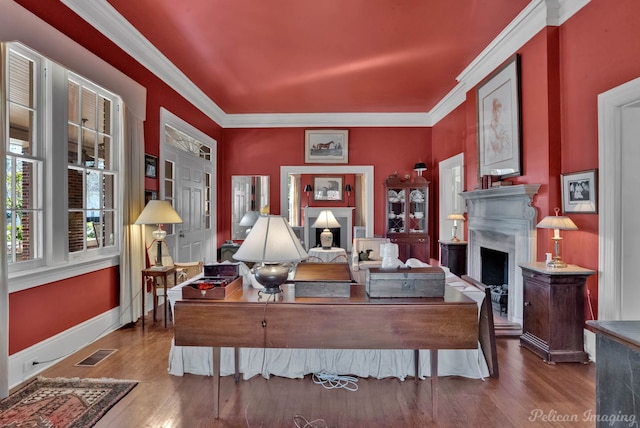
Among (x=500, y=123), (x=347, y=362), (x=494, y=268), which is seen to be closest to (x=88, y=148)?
(x=347, y=362)

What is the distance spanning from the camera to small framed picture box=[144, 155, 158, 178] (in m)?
3.88

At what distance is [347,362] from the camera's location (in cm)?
246

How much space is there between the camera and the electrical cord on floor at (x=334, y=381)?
2.33 m

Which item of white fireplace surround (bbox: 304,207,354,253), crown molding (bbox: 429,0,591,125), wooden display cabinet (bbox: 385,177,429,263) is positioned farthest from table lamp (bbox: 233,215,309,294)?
white fireplace surround (bbox: 304,207,354,253)

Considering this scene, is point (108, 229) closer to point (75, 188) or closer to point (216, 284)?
→ point (75, 188)

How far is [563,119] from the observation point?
2982 mm

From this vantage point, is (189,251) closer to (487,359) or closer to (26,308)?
(26,308)

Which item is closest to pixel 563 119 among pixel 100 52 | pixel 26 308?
pixel 100 52

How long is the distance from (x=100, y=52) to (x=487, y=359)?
13.6 feet

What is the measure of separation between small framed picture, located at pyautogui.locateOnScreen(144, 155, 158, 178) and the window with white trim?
0.51 meters

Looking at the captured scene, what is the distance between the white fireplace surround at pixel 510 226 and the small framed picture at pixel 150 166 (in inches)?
152

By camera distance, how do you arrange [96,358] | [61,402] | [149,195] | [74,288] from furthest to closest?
[149,195]
[74,288]
[96,358]
[61,402]

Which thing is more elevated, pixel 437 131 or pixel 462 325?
pixel 437 131

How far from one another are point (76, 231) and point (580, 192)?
4309mm
